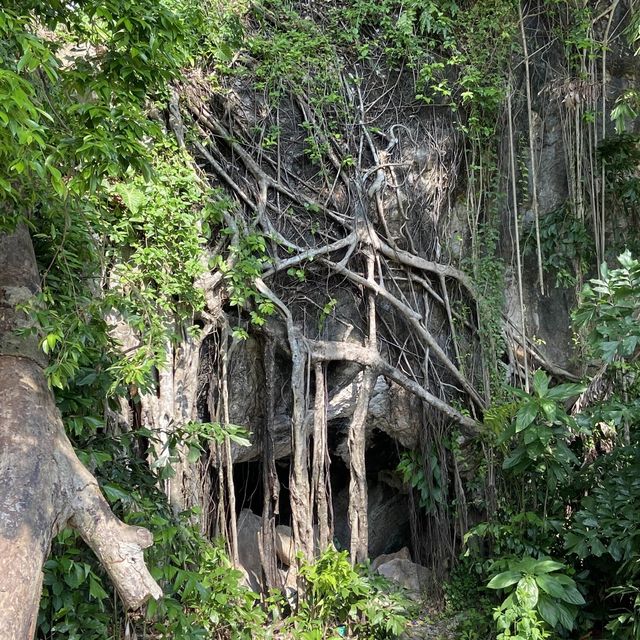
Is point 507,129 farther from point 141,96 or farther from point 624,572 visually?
point 141,96

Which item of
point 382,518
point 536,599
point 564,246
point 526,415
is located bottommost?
point 536,599

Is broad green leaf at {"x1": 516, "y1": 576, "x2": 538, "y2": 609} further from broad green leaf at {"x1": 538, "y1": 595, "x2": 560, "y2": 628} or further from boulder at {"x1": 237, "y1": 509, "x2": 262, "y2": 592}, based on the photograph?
boulder at {"x1": 237, "y1": 509, "x2": 262, "y2": 592}

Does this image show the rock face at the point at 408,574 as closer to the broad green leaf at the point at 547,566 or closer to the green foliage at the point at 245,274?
the broad green leaf at the point at 547,566

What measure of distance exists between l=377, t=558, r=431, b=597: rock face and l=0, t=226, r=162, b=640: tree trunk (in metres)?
3.34

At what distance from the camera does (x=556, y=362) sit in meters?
6.00

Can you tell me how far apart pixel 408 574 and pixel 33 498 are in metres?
3.82

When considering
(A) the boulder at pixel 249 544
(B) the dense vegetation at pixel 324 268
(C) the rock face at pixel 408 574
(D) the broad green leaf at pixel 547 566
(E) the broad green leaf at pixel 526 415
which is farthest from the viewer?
(C) the rock face at pixel 408 574

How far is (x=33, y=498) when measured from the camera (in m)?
2.15

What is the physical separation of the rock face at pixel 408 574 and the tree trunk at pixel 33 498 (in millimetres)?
3338

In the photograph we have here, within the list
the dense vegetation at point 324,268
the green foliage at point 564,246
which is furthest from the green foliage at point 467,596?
the green foliage at point 564,246

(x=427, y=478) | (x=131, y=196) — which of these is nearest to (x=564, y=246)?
(x=427, y=478)

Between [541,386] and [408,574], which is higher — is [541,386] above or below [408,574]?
above

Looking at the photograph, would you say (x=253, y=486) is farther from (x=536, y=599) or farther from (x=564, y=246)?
(x=564, y=246)

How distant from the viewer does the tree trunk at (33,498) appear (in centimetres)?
204
